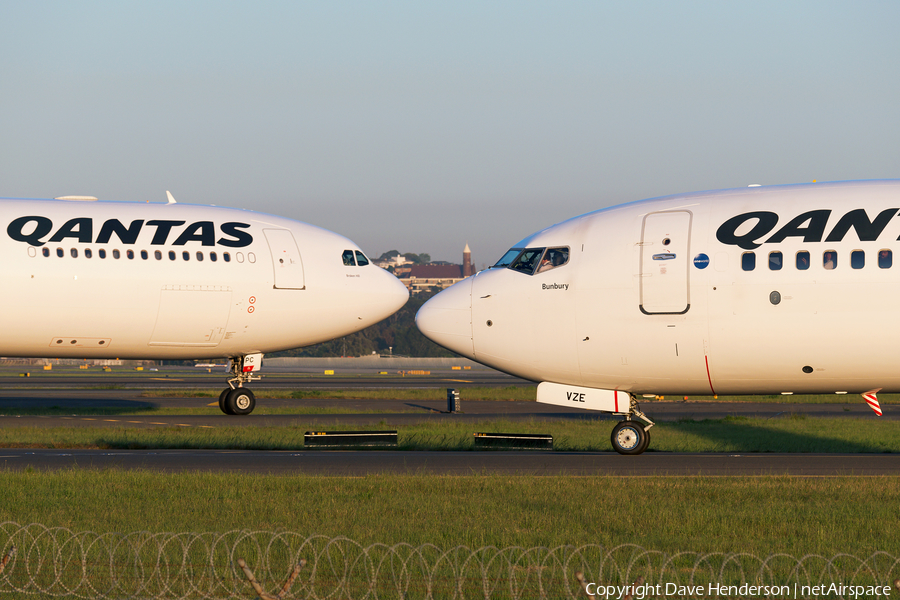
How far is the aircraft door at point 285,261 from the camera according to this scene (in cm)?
3609

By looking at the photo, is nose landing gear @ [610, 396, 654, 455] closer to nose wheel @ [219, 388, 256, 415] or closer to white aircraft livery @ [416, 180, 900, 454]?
white aircraft livery @ [416, 180, 900, 454]

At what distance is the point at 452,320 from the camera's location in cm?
2302

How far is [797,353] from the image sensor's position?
20484mm

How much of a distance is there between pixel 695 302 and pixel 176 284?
19996 millimetres

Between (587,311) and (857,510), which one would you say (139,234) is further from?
(857,510)

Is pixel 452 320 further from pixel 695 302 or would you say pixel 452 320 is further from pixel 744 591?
pixel 744 591

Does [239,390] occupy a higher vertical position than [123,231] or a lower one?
lower

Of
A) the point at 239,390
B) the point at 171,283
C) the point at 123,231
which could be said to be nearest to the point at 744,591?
the point at 171,283

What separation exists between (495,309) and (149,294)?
16.0 m

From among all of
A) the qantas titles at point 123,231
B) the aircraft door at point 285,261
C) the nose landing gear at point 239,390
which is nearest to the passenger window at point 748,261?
the aircraft door at point 285,261

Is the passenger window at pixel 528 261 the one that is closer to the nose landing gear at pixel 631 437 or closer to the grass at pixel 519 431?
the nose landing gear at pixel 631 437

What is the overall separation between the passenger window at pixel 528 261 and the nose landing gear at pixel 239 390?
1715 centimetres

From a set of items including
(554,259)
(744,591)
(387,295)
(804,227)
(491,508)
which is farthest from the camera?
(387,295)

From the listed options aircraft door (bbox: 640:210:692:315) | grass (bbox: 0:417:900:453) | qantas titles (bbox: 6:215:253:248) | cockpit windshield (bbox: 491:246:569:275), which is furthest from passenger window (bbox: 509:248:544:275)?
qantas titles (bbox: 6:215:253:248)
